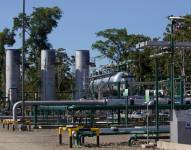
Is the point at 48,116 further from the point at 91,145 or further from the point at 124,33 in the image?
the point at 124,33

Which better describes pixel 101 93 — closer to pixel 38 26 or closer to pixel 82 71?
pixel 82 71

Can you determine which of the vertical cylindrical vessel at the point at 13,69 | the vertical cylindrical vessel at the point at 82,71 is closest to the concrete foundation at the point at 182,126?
the vertical cylindrical vessel at the point at 82,71

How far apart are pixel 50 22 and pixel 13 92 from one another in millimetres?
15182

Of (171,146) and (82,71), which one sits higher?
(82,71)

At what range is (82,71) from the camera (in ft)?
164

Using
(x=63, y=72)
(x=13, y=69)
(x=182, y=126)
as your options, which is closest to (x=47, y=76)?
(x=13, y=69)

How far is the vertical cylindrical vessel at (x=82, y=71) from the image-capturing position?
4988 cm

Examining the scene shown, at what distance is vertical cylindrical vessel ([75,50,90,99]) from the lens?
164 ft

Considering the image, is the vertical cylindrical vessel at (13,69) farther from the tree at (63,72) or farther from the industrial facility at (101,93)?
the tree at (63,72)

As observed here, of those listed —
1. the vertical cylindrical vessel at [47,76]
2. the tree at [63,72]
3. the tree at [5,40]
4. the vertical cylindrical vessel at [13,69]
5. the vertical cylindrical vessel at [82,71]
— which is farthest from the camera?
the tree at [63,72]

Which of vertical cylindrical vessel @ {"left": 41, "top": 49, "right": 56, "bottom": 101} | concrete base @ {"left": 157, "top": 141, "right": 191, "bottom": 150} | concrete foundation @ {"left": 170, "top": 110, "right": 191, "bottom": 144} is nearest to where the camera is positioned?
concrete base @ {"left": 157, "top": 141, "right": 191, "bottom": 150}

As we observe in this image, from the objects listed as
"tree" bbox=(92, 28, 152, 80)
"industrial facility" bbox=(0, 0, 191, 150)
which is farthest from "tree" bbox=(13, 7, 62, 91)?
"tree" bbox=(92, 28, 152, 80)

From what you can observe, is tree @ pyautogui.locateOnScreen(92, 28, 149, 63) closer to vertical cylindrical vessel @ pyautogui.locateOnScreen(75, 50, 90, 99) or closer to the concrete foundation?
vertical cylindrical vessel @ pyautogui.locateOnScreen(75, 50, 90, 99)

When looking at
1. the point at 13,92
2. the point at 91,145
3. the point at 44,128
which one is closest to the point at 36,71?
the point at 13,92
